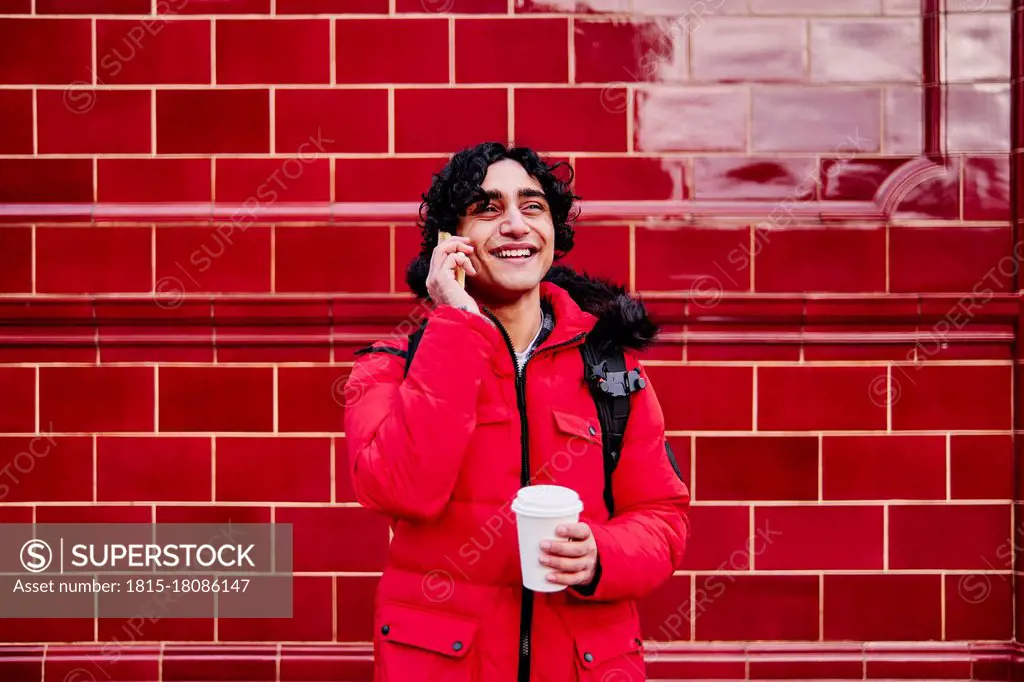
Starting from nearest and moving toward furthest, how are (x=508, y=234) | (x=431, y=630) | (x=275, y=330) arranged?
(x=431, y=630) → (x=508, y=234) → (x=275, y=330)

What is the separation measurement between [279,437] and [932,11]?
2.74 meters

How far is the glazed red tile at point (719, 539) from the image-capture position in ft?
9.64

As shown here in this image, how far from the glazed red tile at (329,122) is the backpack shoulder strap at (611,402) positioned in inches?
60.4

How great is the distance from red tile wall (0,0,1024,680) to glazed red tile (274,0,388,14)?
0.01m

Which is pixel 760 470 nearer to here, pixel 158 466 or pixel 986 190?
pixel 986 190

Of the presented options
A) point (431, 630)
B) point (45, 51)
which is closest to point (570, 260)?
point (431, 630)

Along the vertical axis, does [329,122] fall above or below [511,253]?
above

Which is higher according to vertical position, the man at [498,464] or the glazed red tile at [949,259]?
the glazed red tile at [949,259]

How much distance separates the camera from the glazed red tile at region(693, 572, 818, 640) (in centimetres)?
295

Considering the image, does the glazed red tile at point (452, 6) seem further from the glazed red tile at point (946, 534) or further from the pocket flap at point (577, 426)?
the glazed red tile at point (946, 534)

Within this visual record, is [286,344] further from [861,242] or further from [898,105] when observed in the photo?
[898,105]

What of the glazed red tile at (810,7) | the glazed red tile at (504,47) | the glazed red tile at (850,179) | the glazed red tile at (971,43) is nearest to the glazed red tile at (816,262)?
the glazed red tile at (850,179)

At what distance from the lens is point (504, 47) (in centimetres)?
295

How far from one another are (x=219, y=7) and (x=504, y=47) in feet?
3.30
